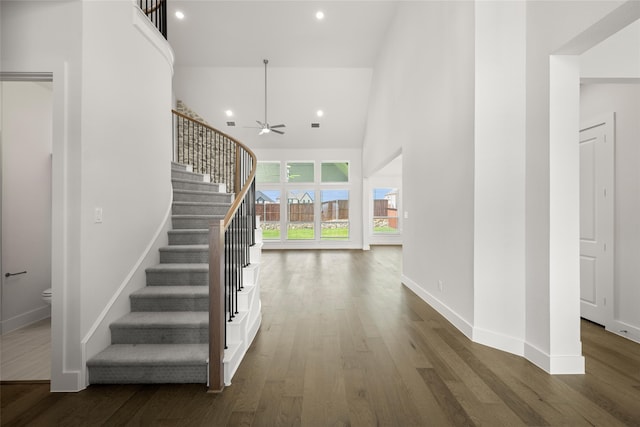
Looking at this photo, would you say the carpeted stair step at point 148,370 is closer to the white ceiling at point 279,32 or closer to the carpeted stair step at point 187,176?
the carpeted stair step at point 187,176

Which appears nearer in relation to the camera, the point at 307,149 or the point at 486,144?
the point at 486,144

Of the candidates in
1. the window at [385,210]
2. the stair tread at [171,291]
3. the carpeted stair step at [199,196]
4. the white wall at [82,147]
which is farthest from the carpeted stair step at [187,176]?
the window at [385,210]

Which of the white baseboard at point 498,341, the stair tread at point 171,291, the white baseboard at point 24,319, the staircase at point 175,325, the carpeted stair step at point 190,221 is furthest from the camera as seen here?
the carpeted stair step at point 190,221

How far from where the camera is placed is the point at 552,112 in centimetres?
245

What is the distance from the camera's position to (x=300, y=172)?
10.9 meters

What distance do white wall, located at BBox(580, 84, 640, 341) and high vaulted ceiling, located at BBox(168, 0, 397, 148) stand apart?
457 cm

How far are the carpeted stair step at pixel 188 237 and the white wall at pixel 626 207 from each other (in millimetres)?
4683

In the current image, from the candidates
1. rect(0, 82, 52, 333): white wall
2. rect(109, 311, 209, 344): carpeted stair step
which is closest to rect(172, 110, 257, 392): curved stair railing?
rect(109, 311, 209, 344): carpeted stair step

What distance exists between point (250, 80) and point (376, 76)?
3.58 metres

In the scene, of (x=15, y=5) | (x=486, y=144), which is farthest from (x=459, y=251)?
(x=15, y=5)

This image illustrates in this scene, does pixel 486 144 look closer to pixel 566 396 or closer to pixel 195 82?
pixel 566 396

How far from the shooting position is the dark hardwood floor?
1910 mm

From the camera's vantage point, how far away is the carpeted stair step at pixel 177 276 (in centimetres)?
316

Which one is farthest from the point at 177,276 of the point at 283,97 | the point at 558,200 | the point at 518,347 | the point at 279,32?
the point at 283,97
